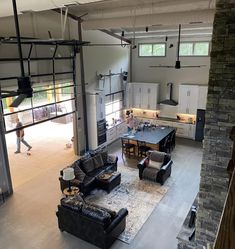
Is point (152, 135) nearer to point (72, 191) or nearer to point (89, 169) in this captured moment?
point (89, 169)

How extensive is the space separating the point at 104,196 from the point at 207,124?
4.99 m

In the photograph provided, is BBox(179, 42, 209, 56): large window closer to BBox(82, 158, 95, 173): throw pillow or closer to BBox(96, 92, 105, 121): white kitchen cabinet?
BBox(96, 92, 105, 121): white kitchen cabinet

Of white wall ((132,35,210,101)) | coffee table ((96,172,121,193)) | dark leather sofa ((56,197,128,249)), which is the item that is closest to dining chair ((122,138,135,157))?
coffee table ((96,172,121,193))

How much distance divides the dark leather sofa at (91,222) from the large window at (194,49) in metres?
8.83

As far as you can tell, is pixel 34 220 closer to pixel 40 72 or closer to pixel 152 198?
pixel 152 198

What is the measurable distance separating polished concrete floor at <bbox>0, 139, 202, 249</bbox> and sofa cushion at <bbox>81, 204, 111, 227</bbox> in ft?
2.50

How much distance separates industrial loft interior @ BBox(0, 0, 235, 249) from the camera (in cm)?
401

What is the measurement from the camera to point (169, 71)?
12914 millimetres

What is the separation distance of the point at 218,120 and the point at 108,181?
4.97 meters

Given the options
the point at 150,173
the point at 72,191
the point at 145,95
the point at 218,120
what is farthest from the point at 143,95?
the point at 218,120

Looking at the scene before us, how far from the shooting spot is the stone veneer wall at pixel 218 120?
349cm

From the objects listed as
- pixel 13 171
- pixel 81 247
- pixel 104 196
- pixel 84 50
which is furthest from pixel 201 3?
pixel 13 171

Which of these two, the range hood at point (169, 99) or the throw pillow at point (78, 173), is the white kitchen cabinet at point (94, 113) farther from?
the range hood at point (169, 99)

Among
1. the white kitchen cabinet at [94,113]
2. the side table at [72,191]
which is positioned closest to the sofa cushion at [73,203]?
the side table at [72,191]
